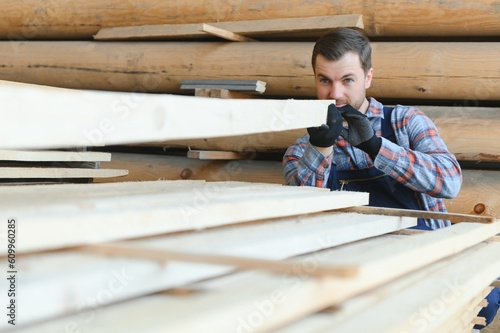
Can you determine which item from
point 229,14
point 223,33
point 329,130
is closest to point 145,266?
point 329,130

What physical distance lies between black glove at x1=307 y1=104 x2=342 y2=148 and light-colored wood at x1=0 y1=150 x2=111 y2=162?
1510mm

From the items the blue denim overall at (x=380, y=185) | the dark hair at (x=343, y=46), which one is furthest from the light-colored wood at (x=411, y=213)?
the dark hair at (x=343, y=46)

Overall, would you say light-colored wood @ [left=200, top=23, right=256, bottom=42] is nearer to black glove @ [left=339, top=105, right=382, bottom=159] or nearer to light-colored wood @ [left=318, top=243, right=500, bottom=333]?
black glove @ [left=339, top=105, right=382, bottom=159]

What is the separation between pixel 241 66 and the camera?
5180mm

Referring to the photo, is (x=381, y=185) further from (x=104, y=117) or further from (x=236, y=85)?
(x=104, y=117)

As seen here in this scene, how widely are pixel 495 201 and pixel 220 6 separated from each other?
2.23m

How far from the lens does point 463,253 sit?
237 cm

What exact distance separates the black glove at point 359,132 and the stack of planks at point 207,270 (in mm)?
1272

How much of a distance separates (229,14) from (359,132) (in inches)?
84.1

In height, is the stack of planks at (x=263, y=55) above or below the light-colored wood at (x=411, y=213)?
above

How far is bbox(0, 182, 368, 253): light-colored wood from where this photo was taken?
131 centimetres

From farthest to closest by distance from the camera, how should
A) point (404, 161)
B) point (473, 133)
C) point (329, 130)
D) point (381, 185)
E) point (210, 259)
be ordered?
point (473, 133)
point (381, 185)
point (404, 161)
point (329, 130)
point (210, 259)

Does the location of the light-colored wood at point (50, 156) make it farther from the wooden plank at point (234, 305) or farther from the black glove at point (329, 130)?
the wooden plank at point (234, 305)

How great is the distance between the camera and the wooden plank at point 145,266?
3.90ft
